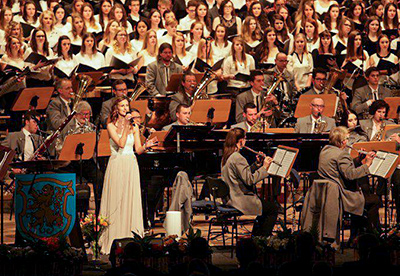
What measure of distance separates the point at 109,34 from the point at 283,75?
8.71 ft

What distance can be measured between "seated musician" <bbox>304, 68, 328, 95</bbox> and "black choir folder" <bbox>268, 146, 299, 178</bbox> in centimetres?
380

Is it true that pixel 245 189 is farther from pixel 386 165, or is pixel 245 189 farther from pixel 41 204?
pixel 41 204

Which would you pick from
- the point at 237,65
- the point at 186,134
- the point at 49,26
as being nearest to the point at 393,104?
the point at 237,65

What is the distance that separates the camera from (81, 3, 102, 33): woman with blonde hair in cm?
1198

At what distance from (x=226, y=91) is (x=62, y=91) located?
258 centimetres

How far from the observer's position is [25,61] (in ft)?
34.4

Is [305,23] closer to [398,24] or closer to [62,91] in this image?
[398,24]

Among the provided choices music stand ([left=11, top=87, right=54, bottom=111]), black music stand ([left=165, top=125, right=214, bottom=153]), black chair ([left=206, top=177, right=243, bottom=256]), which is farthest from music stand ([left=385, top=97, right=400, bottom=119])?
music stand ([left=11, top=87, right=54, bottom=111])

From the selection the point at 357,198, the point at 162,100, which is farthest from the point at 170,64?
the point at 357,198

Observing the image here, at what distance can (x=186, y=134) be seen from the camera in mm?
8219

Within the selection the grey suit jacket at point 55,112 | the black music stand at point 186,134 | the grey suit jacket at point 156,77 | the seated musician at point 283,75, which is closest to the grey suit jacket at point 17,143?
the grey suit jacket at point 55,112

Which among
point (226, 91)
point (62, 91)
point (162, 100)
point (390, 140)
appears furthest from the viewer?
point (226, 91)

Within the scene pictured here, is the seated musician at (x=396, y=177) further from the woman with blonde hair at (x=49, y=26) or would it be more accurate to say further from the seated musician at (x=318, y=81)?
the woman with blonde hair at (x=49, y=26)

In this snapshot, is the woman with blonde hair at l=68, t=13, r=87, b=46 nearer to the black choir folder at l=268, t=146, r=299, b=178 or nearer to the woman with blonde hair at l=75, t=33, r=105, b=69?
the woman with blonde hair at l=75, t=33, r=105, b=69
